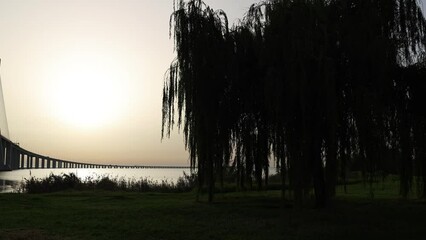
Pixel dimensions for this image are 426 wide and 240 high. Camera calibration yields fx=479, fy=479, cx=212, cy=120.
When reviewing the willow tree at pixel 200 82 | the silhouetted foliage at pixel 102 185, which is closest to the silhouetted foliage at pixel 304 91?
the willow tree at pixel 200 82

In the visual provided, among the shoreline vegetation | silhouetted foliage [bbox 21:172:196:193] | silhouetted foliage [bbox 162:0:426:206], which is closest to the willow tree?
silhouetted foliage [bbox 162:0:426:206]

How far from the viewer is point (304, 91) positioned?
1147 cm

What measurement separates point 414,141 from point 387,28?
10.7ft

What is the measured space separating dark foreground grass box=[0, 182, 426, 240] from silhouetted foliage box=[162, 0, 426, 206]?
84 cm

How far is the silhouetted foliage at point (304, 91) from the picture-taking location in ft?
38.6

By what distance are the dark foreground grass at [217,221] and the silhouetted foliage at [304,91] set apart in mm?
844

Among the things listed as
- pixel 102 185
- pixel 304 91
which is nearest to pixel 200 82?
pixel 304 91

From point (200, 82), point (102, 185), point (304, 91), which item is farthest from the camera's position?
point (102, 185)

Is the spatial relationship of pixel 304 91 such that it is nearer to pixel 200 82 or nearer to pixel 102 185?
pixel 200 82

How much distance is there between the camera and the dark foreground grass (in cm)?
1005

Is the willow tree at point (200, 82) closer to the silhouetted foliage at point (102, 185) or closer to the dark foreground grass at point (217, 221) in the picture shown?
the dark foreground grass at point (217, 221)

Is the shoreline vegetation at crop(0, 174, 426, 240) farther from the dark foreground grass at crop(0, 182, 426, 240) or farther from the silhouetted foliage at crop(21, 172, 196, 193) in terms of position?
the silhouetted foliage at crop(21, 172, 196, 193)

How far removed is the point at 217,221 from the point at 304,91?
12.4 ft

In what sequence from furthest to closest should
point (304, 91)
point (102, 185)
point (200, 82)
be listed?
point (102, 185) < point (200, 82) < point (304, 91)
